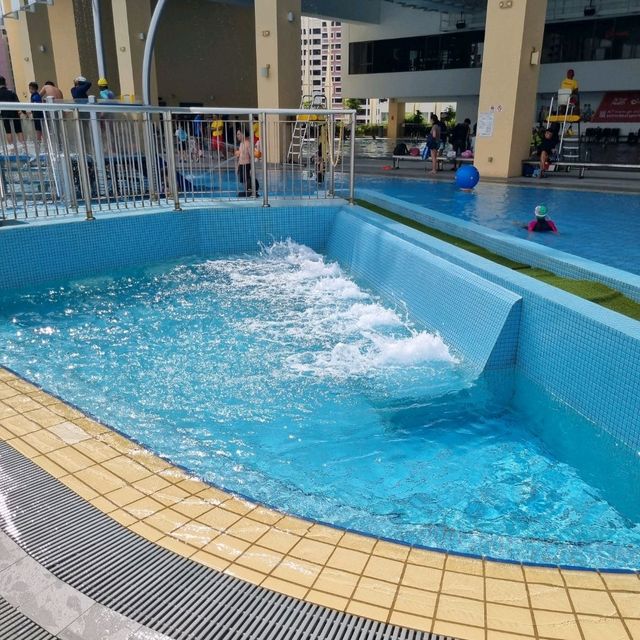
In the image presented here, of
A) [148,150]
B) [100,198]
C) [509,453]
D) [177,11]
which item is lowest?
[509,453]

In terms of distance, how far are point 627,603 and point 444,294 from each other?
3.62 m

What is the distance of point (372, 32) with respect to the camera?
31922mm

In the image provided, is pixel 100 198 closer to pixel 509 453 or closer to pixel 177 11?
pixel 509 453

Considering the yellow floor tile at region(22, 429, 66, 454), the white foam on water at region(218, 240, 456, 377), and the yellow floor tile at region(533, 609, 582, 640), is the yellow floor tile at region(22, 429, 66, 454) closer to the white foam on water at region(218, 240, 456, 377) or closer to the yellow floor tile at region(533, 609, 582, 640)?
the white foam on water at region(218, 240, 456, 377)

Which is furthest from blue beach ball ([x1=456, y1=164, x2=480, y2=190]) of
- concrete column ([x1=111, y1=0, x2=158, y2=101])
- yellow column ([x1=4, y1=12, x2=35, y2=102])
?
yellow column ([x1=4, y1=12, x2=35, y2=102])

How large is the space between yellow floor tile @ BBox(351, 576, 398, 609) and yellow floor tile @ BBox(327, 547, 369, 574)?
2.8 inches

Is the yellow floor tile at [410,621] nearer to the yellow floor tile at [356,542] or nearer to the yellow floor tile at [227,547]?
the yellow floor tile at [356,542]

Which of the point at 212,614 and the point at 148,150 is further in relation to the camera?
the point at 148,150

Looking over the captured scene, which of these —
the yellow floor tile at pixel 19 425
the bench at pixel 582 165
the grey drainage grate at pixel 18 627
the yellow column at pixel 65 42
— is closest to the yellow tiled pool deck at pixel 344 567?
the yellow floor tile at pixel 19 425

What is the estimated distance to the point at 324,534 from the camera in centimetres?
248

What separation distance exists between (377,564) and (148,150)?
734cm

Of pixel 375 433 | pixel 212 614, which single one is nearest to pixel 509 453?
pixel 375 433

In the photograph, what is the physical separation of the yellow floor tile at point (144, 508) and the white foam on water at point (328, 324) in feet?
7.19

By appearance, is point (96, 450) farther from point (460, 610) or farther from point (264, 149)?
point (264, 149)
